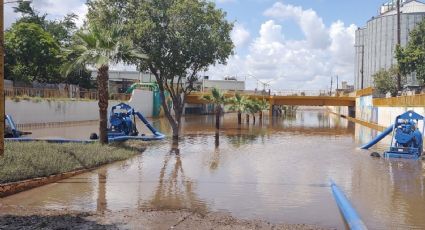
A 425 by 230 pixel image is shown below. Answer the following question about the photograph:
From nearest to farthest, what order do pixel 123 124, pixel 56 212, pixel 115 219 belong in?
1. pixel 115 219
2. pixel 56 212
3. pixel 123 124

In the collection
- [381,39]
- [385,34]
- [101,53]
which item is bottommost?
[101,53]

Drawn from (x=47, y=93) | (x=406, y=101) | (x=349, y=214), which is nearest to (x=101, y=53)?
(x=349, y=214)

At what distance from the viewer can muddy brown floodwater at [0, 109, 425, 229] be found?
1212 centimetres

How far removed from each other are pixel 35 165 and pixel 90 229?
704cm

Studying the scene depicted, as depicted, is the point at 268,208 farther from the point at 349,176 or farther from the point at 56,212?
the point at 349,176

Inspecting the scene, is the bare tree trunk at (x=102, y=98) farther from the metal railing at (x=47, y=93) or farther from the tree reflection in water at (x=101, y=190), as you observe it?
the metal railing at (x=47, y=93)

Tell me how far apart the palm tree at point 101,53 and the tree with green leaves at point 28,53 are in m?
32.7

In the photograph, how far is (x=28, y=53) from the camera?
54719 mm

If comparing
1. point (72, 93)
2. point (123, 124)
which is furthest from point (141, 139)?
point (72, 93)

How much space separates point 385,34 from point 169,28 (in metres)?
82.6

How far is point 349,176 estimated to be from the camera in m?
18.6

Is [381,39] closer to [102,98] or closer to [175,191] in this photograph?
[102,98]

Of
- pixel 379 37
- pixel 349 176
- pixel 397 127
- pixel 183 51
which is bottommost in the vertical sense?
pixel 349 176

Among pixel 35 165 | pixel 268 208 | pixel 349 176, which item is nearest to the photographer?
pixel 268 208
